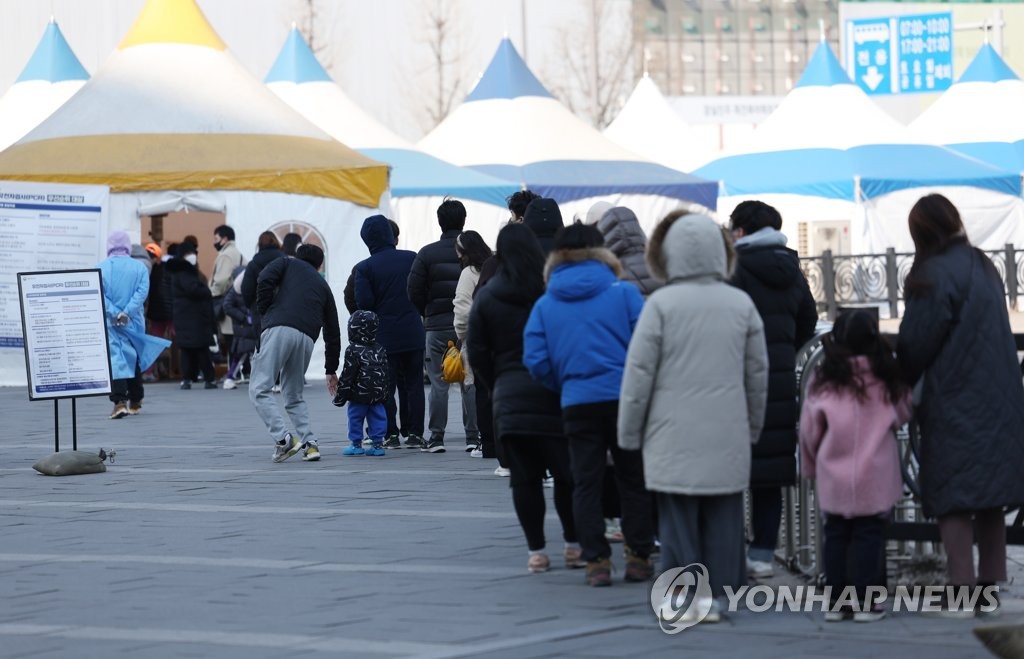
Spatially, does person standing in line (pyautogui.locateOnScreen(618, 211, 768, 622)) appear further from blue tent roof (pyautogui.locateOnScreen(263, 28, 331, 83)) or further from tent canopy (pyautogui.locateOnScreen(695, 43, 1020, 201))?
tent canopy (pyautogui.locateOnScreen(695, 43, 1020, 201))

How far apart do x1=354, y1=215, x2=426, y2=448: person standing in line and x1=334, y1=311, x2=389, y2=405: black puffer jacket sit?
236 millimetres

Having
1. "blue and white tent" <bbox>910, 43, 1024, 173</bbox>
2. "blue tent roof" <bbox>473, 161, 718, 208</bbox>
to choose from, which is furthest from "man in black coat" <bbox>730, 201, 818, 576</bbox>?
"blue and white tent" <bbox>910, 43, 1024, 173</bbox>

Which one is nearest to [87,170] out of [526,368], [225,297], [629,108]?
[225,297]

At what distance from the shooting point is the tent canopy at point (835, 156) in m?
33.4

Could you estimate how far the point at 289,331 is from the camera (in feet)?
42.5

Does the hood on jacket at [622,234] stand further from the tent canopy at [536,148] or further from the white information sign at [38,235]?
the tent canopy at [536,148]

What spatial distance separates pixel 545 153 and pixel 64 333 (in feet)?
57.7

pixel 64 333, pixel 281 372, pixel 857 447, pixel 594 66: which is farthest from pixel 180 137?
pixel 594 66

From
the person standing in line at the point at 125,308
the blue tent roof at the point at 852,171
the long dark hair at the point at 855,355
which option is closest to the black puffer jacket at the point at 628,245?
the long dark hair at the point at 855,355

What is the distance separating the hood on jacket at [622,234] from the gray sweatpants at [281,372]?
404 cm

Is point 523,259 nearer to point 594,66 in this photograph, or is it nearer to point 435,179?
point 435,179

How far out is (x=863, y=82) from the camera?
186 feet

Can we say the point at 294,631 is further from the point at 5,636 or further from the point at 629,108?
the point at 629,108

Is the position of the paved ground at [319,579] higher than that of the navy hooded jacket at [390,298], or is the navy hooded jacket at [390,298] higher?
the navy hooded jacket at [390,298]
